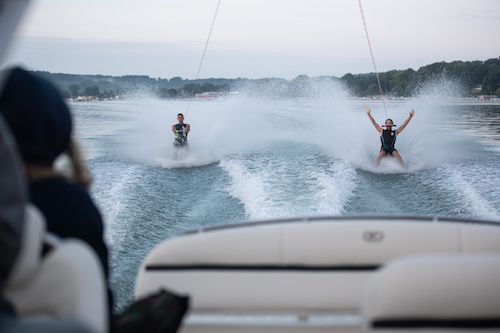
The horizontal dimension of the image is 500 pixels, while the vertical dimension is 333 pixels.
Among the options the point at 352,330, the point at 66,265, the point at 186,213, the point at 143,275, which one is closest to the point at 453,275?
the point at 352,330

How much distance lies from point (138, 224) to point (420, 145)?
33.1 feet

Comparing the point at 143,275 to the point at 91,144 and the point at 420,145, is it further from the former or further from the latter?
the point at 91,144

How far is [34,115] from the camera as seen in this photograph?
1111 millimetres

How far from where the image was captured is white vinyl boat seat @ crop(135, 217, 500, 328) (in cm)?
172

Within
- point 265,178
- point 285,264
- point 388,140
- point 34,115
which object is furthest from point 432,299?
point 388,140

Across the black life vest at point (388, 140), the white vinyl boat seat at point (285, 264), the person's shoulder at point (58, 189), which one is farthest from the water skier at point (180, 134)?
the person's shoulder at point (58, 189)

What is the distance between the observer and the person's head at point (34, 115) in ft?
3.64

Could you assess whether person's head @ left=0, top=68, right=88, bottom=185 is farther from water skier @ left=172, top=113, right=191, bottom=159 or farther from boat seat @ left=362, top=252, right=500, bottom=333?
water skier @ left=172, top=113, right=191, bottom=159

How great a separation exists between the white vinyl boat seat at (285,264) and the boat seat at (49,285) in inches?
28.1

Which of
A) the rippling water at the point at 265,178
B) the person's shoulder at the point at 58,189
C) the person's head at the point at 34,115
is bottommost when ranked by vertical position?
the rippling water at the point at 265,178

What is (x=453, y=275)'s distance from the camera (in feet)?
3.90

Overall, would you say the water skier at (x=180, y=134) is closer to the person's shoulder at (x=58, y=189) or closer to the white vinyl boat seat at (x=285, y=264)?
the white vinyl boat seat at (x=285, y=264)

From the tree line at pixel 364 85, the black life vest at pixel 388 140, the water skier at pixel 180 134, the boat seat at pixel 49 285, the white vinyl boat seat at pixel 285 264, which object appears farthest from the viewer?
the tree line at pixel 364 85

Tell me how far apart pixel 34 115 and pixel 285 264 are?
41.1 inches
